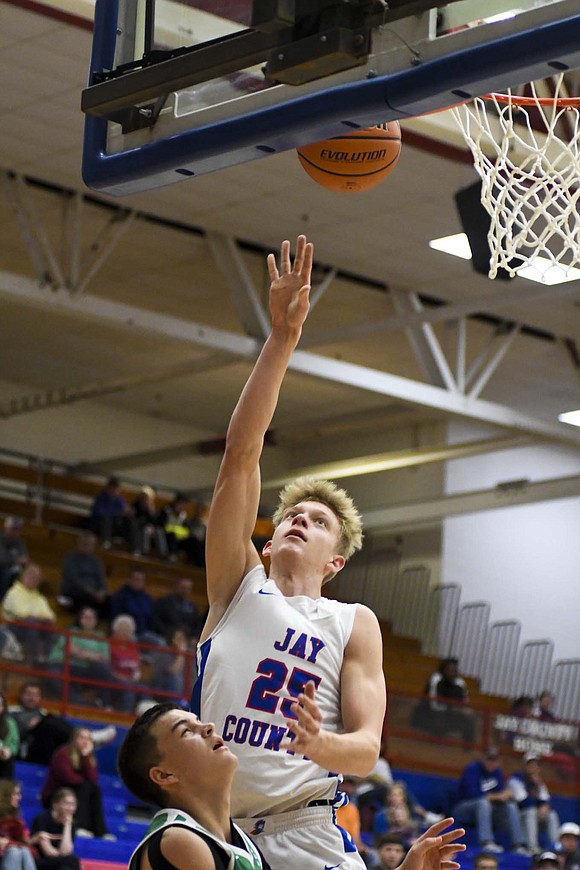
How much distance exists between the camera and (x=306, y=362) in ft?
51.1

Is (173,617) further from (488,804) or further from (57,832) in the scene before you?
(57,832)

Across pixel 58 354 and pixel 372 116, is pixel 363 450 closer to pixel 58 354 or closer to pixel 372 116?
pixel 58 354

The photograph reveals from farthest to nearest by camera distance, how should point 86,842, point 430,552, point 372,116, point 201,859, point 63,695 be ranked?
point 430,552 < point 63,695 < point 86,842 < point 372,116 < point 201,859

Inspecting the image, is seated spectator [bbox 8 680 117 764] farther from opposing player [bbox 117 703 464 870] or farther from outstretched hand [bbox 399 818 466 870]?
opposing player [bbox 117 703 464 870]

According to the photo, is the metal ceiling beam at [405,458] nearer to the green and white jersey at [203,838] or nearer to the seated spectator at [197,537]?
the seated spectator at [197,537]

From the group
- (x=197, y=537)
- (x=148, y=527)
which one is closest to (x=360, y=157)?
(x=148, y=527)

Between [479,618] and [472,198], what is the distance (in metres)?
11.1

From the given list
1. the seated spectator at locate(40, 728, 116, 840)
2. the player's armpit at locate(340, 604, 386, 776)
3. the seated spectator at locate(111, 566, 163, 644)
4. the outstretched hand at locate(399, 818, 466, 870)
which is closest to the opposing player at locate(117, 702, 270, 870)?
the player's armpit at locate(340, 604, 386, 776)

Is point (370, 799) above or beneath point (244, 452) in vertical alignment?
beneath

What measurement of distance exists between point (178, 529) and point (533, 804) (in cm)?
732

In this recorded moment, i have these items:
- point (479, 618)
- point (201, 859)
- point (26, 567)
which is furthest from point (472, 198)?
point (479, 618)

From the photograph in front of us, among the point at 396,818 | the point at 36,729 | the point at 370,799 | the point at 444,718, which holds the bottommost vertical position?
the point at 396,818

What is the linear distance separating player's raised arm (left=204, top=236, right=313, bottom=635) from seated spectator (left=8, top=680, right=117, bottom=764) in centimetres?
881

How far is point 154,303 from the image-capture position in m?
18.2
